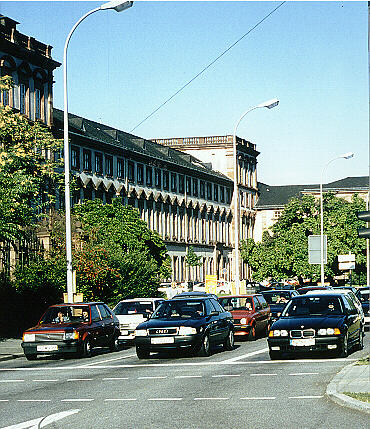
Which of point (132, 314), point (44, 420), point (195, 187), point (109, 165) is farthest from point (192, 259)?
point (44, 420)

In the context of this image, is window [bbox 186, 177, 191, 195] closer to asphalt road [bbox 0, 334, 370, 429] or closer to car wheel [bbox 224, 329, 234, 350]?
car wheel [bbox 224, 329, 234, 350]


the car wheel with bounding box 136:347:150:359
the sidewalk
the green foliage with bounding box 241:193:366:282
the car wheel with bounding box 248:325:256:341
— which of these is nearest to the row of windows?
the green foliage with bounding box 241:193:366:282

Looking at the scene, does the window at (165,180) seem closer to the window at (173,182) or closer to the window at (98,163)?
the window at (173,182)

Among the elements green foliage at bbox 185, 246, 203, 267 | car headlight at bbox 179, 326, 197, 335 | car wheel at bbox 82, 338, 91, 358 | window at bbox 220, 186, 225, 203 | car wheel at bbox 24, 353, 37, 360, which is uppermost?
window at bbox 220, 186, 225, 203

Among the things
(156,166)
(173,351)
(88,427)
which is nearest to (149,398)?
(88,427)

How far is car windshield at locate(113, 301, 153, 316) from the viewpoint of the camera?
3069 centimetres

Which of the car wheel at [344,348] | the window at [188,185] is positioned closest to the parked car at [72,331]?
the car wheel at [344,348]

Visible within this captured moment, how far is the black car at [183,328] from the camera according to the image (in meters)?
22.7

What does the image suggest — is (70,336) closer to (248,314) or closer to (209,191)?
(248,314)

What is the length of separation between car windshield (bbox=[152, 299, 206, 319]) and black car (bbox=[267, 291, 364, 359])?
7.85 ft

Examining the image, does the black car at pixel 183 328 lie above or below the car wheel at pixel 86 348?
above

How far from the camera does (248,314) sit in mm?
30578

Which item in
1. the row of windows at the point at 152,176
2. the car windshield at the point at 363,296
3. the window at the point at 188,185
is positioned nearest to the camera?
the car windshield at the point at 363,296

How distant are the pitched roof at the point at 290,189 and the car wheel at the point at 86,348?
111428 millimetres
